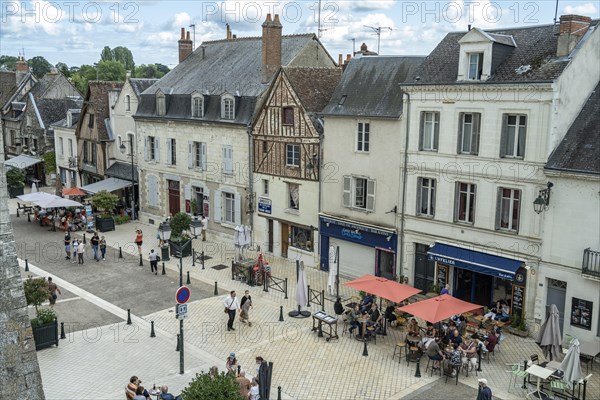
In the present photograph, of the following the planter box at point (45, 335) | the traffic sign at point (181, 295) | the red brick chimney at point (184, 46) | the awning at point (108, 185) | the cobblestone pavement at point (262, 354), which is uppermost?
the red brick chimney at point (184, 46)

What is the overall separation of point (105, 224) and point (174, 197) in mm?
4177

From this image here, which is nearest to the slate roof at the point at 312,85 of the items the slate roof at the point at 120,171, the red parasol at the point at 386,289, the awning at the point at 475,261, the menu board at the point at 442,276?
the awning at the point at 475,261

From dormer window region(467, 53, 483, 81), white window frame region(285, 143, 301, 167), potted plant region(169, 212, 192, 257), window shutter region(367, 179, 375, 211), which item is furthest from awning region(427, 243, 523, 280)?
potted plant region(169, 212, 192, 257)

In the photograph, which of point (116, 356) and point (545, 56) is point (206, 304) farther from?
point (545, 56)

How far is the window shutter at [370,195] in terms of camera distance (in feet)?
78.1

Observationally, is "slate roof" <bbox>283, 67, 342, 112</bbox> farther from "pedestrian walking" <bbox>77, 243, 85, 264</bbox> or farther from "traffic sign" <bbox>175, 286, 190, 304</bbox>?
"traffic sign" <bbox>175, 286, 190, 304</bbox>

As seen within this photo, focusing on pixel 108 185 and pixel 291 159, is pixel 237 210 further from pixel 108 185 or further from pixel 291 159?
pixel 108 185

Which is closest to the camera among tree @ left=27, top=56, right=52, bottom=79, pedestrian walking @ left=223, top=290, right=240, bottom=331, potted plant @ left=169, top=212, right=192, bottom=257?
pedestrian walking @ left=223, top=290, right=240, bottom=331

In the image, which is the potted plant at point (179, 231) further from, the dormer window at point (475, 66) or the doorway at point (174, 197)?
the dormer window at point (475, 66)

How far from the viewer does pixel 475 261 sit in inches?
790

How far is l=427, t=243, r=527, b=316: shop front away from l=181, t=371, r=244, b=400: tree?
10.9m

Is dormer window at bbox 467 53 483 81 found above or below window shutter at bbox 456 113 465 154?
above

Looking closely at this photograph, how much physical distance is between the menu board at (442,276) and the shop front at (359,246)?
6.97 ft

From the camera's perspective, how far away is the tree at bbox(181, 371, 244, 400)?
1163cm
